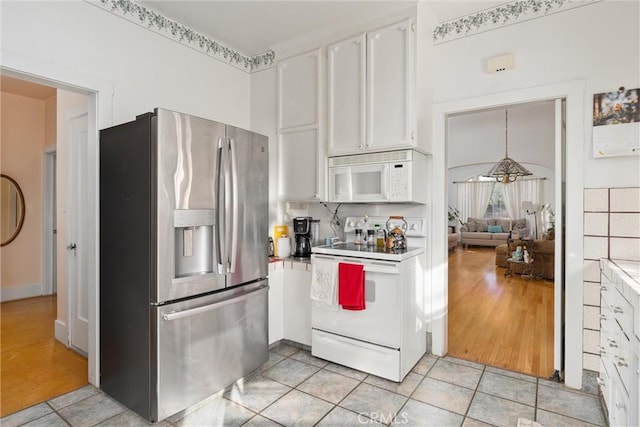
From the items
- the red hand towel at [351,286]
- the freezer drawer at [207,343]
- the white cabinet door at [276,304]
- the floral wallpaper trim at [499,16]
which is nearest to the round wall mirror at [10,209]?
the white cabinet door at [276,304]

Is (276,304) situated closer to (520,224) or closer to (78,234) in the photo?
(78,234)

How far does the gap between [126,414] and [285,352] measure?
4.22ft

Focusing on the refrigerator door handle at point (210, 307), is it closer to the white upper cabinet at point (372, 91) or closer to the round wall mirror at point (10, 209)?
the white upper cabinet at point (372, 91)

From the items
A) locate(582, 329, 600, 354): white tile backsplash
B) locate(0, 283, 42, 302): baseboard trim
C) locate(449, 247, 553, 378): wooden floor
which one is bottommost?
locate(449, 247, 553, 378): wooden floor

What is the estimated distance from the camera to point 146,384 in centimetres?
200

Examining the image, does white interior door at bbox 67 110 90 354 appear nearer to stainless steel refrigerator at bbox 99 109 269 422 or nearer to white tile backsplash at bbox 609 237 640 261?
stainless steel refrigerator at bbox 99 109 269 422

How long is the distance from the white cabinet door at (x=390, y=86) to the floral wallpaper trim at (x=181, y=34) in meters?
1.30

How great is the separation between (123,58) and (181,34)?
62cm

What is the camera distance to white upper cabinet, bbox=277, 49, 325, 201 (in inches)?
122

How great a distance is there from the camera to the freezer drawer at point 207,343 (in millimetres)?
1994

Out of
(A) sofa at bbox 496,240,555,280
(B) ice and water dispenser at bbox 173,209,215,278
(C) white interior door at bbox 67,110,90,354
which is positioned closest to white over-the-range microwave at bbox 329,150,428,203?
(B) ice and water dispenser at bbox 173,209,215,278

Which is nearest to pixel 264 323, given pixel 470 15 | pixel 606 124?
pixel 606 124

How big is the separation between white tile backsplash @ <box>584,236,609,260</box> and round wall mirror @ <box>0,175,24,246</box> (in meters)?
6.52

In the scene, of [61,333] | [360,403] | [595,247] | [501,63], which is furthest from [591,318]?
[61,333]
